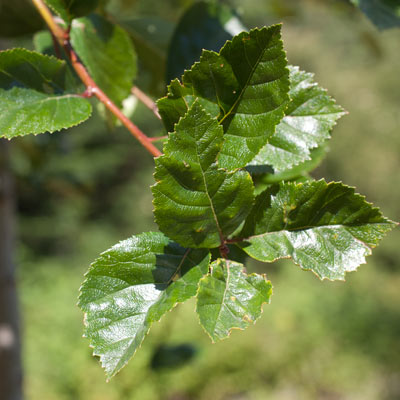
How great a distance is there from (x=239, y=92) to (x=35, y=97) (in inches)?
9.5

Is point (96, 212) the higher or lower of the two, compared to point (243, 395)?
lower

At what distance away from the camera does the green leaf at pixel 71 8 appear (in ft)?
1.79

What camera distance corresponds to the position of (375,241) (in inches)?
15.9

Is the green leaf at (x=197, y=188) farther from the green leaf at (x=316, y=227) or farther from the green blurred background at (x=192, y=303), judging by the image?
the green blurred background at (x=192, y=303)

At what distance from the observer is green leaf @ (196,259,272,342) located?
1.26 feet

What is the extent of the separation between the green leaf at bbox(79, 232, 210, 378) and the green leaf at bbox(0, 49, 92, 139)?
6.2 inches

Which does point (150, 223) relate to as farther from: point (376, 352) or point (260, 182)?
point (260, 182)

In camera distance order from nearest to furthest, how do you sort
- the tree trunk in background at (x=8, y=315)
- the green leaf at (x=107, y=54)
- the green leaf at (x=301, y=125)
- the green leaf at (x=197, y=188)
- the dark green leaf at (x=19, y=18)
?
1. the green leaf at (x=197, y=188)
2. the green leaf at (x=301, y=125)
3. the green leaf at (x=107, y=54)
4. the dark green leaf at (x=19, y=18)
5. the tree trunk in background at (x=8, y=315)

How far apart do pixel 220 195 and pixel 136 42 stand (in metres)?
0.66

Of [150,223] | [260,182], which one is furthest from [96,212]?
[260,182]

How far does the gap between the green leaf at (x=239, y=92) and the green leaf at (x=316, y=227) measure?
0.06m

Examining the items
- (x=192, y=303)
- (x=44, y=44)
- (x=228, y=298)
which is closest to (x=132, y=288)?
(x=228, y=298)

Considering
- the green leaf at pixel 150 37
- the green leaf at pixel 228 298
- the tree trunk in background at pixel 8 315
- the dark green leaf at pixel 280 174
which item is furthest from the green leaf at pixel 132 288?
the tree trunk in background at pixel 8 315

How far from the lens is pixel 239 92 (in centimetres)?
42
